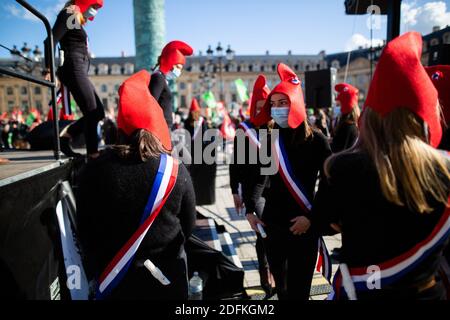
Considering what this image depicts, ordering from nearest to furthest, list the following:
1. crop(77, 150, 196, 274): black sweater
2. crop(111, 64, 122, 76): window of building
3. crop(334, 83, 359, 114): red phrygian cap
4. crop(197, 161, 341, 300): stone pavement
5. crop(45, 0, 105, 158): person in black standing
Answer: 1. crop(77, 150, 196, 274): black sweater
2. crop(45, 0, 105, 158): person in black standing
3. crop(197, 161, 341, 300): stone pavement
4. crop(334, 83, 359, 114): red phrygian cap
5. crop(111, 64, 122, 76): window of building

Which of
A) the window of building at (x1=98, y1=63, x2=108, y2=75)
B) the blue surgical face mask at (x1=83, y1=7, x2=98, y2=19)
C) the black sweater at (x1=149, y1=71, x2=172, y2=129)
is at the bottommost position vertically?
the black sweater at (x1=149, y1=71, x2=172, y2=129)

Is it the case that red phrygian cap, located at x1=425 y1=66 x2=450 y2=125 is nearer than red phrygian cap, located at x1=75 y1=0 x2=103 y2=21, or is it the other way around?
red phrygian cap, located at x1=425 y1=66 x2=450 y2=125

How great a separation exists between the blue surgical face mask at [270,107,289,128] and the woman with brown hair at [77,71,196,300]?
1045mm

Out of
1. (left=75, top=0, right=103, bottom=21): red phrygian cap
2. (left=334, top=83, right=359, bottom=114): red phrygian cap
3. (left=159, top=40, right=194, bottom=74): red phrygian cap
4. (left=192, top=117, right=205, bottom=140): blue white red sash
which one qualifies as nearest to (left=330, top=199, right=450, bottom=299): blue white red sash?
(left=159, top=40, right=194, bottom=74): red phrygian cap

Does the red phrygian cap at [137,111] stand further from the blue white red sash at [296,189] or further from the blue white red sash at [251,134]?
the blue white red sash at [251,134]

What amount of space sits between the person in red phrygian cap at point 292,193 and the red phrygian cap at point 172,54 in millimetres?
1495

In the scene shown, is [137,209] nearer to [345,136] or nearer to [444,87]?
[444,87]

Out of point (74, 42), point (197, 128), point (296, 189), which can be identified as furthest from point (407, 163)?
point (197, 128)

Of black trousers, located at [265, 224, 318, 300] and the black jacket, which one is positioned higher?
the black jacket

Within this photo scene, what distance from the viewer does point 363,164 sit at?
135cm

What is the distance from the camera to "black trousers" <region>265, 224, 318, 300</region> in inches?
94.0

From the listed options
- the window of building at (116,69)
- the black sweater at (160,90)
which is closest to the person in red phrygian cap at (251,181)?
the black sweater at (160,90)

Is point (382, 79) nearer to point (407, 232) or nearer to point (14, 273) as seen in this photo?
point (407, 232)

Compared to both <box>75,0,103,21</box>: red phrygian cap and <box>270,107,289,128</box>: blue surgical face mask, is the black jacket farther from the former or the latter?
<box>75,0,103,21</box>: red phrygian cap
